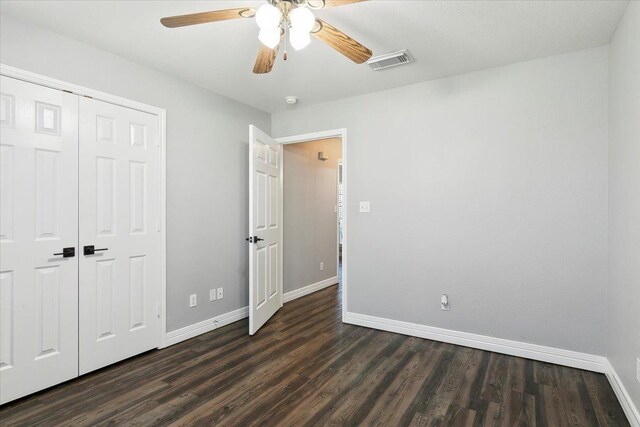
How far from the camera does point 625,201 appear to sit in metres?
2.14

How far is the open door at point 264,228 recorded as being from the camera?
134 inches

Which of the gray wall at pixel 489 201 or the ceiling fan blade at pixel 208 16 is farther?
the gray wall at pixel 489 201

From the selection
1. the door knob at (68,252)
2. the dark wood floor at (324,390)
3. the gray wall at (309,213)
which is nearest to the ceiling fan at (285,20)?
the door knob at (68,252)

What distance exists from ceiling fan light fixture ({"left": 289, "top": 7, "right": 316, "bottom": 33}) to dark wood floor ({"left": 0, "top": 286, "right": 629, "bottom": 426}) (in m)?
2.14

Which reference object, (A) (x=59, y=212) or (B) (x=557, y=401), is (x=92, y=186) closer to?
(A) (x=59, y=212)

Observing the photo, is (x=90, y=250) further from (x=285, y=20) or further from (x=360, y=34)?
(x=360, y=34)

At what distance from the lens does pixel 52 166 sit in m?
2.37

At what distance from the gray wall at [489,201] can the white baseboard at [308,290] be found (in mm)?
1142

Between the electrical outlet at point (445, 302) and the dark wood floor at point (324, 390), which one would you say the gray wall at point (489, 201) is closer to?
the electrical outlet at point (445, 302)

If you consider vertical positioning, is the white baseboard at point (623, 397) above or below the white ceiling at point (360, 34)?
below

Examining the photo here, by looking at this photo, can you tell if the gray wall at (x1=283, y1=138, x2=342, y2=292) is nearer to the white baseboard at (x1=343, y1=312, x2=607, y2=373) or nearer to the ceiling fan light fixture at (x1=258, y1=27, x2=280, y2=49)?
the white baseboard at (x1=343, y1=312, x2=607, y2=373)

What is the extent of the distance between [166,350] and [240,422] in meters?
1.36

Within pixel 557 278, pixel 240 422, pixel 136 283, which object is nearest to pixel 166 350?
pixel 136 283

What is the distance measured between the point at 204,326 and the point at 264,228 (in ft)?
3.79
